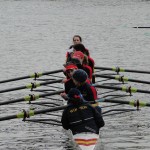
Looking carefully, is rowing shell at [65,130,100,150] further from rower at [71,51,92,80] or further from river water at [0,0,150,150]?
rower at [71,51,92,80]

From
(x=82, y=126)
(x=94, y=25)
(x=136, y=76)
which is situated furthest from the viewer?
(x=94, y=25)

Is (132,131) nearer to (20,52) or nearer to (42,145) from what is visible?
(42,145)

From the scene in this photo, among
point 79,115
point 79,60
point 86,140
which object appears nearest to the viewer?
point 79,115

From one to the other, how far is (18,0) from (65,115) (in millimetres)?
108099

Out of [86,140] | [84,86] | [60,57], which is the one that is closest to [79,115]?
[86,140]

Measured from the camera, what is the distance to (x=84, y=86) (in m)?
12.6

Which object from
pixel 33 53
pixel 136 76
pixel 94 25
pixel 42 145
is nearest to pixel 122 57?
pixel 33 53

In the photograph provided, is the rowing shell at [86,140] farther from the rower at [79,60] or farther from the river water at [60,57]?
the rower at [79,60]

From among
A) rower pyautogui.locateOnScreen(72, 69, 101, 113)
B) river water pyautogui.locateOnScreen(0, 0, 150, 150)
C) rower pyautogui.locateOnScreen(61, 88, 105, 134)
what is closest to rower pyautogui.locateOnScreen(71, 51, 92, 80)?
river water pyautogui.locateOnScreen(0, 0, 150, 150)

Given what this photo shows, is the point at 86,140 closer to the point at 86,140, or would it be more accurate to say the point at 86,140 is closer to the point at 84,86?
the point at 86,140

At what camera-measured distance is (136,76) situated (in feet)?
85.2

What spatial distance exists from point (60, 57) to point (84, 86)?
22.0 meters

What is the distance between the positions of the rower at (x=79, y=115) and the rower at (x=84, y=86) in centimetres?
42

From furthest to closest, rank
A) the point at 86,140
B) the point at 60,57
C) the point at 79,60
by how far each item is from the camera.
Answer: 1. the point at 60,57
2. the point at 79,60
3. the point at 86,140
